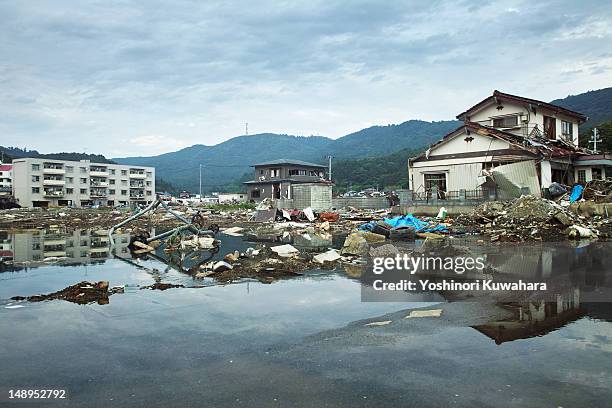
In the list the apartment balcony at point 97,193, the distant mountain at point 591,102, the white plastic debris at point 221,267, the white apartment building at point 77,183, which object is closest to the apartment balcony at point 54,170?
the white apartment building at point 77,183

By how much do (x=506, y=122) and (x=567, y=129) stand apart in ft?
18.1

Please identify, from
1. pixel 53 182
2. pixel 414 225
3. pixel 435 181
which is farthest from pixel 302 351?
pixel 53 182

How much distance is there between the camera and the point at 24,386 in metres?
3.71

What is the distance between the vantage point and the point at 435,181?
27.6 metres

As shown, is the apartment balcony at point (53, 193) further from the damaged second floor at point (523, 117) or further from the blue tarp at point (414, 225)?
the blue tarp at point (414, 225)

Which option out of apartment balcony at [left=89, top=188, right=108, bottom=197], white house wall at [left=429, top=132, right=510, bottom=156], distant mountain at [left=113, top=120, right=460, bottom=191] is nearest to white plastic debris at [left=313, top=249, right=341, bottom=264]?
white house wall at [left=429, top=132, right=510, bottom=156]

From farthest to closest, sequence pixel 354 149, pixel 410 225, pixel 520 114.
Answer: pixel 354 149 < pixel 520 114 < pixel 410 225

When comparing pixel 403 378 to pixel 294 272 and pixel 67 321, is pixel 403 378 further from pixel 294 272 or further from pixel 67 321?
pixel 294 272

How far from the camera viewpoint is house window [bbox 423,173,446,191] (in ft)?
89.2

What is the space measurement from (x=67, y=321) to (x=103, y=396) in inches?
109

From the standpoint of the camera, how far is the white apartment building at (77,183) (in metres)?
74.4

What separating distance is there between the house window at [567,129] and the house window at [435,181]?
9534mm

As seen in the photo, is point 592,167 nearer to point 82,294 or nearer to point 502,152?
point 502,152

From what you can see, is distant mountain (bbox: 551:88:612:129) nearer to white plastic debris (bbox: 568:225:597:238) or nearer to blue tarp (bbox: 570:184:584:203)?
blue tarp (bbox: 570:184:584:203)
